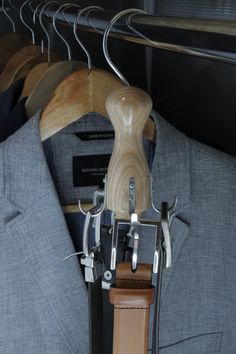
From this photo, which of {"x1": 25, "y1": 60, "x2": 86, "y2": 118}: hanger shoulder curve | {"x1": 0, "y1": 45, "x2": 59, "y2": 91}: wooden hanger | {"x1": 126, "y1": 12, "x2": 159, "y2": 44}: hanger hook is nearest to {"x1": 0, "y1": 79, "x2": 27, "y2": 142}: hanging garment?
{"x1": 25, "y1": 60, "x2": 86, "y2": 118}: hanger shoulder curve

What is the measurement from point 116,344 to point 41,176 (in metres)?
0.20

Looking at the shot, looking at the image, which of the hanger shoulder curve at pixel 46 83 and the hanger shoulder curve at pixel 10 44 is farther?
the hanger shoulder curve at pixel 10 44

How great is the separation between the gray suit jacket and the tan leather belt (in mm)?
148

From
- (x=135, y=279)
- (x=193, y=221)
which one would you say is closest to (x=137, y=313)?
(x=135, y=279)

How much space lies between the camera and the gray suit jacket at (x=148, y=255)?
1.73 ft

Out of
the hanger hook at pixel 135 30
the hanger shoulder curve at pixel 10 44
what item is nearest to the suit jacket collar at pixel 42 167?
the hanger hook at pixel 135 30

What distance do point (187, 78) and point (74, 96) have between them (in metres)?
0.41

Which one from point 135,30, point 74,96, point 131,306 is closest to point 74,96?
point 74,96

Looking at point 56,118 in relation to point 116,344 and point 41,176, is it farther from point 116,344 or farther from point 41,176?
point 116,344

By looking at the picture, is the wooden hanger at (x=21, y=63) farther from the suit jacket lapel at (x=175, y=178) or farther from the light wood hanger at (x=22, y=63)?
the suit jacket lapel at (x=175, y=178)

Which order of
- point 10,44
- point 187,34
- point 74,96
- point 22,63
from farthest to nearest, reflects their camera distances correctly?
1. point 10,44
2. point 22,63
3. point 74,96
4. point 187,34

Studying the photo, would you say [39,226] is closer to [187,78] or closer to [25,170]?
[25,170]

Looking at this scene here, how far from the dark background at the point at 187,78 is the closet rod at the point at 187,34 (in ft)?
0.84

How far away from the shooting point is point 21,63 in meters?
0.80
